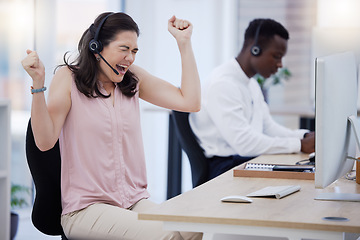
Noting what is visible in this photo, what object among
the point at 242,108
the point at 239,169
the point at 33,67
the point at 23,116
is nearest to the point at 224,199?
the point at 239,169

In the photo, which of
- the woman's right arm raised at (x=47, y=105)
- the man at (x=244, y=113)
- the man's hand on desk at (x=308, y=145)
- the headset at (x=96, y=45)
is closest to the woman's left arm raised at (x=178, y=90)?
the headset at (x=96, y=45)

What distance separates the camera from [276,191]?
1794 millimetres

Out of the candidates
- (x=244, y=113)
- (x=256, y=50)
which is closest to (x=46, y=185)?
(x=244, y=113)

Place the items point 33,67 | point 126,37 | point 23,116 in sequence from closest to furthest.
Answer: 1. point 33,67
2. point 126,37
3. point 23,116

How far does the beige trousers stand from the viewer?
71.1 inches

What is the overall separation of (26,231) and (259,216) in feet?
8.78

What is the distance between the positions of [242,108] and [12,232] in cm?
162

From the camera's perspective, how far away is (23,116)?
14.0ft

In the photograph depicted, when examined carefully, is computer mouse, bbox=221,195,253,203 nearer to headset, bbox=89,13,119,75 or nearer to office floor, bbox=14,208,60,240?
headset, bbox=89,13,119,75

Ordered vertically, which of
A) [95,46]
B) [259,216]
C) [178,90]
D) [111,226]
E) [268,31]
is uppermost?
[268,31]

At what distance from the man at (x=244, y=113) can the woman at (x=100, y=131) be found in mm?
727

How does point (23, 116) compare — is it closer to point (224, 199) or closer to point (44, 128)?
point (44, 128)

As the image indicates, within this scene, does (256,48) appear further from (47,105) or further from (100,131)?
(47,105)

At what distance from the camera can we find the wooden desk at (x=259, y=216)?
1.43m
